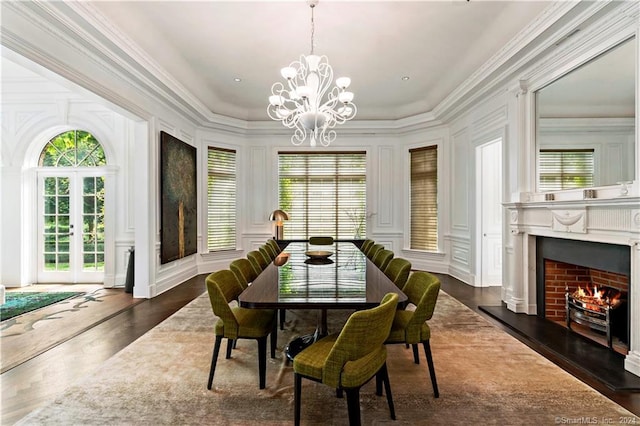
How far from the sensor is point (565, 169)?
360cm

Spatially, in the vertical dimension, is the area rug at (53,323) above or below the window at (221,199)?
below

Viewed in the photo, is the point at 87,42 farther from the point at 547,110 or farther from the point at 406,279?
the point at 547,110

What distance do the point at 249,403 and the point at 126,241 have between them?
4.66 meters

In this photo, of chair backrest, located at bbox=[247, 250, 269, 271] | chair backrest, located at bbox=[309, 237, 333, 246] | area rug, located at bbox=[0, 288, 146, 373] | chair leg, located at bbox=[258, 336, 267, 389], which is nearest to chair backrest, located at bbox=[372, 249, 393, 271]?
chair backrest, located at bbox=[247, 250, 269, 271]

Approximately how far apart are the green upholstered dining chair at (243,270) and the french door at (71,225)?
165 inches

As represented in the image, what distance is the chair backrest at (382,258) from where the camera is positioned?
3.70m

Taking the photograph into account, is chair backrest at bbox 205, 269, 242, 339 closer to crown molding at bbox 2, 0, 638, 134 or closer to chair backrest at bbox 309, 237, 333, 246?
crown molding at bbox 2, 0, 638, 134

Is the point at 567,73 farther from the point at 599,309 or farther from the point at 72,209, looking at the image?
the point at 72,209

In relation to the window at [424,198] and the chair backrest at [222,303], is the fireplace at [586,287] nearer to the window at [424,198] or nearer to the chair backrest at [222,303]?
the window at [424,198]

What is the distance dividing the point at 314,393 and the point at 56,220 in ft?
20.1

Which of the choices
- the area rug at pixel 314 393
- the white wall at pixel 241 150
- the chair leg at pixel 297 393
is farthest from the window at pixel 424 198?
the chair leg at pixel 297 393

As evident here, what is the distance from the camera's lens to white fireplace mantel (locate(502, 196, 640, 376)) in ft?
8.76

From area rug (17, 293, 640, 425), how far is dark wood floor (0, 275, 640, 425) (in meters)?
0.12

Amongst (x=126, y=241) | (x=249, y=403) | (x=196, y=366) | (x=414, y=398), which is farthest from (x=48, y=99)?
(x=414, y=398)
